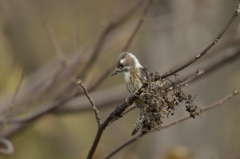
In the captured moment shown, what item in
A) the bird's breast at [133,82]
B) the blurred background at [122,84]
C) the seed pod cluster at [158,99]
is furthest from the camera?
the blurred background at [122,84]

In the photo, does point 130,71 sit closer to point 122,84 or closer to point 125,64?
point 125,64

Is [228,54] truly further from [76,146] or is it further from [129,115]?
[129,115]

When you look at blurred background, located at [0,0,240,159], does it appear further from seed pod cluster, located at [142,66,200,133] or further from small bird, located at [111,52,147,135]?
seed pod cluster, located at [142,66,200,133]

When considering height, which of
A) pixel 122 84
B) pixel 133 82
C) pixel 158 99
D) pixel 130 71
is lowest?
pixel 158 99

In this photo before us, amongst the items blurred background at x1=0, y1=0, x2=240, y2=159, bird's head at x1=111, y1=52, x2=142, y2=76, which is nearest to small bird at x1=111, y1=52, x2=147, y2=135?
bird's head at x1=111, y1=52, x2=142, y2=76

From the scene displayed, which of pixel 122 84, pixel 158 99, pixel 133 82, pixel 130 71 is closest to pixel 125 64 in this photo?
pixel 130 71

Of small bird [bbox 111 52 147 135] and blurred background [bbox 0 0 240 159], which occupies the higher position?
blurred background [bbox 0 0 240 159]

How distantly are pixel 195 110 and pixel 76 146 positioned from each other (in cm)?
532

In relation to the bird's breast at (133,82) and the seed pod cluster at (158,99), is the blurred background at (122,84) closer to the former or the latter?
the bird's breast at (133,82)

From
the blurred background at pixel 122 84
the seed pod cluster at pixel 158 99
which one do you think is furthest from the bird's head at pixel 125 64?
the blurred background at pixel 122 84

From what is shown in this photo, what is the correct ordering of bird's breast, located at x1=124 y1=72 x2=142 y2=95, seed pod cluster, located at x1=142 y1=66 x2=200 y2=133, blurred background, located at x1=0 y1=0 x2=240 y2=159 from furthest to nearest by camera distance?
blurred background, located at x1=0 y1=0 x2=240 y2=159, bird's breast, located at x1=124 y1=72 x2=142 y2=95, seed pod cluster, located at x1=142 y1=66 x2=200 y2=133

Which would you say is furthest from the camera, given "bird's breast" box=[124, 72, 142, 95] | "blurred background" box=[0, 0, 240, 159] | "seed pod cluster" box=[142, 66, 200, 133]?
"blurred background" box=[0, 0, 240, 159]

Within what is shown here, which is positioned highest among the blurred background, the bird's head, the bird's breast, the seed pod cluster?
the blurred background

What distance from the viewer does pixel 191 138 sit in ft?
18.1
